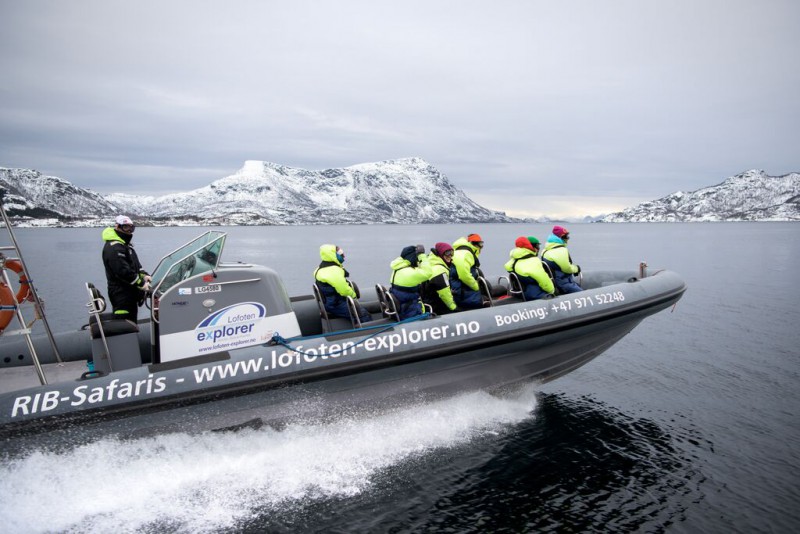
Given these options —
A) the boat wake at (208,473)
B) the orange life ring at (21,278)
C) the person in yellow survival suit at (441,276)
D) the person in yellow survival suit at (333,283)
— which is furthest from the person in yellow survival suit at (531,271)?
the orange life ring at (21,278)

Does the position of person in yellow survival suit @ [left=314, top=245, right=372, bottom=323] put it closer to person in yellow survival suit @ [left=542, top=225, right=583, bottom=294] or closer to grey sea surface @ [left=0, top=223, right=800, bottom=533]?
grey sea surface @ [left=0, top=223, right=800, bottom=533]

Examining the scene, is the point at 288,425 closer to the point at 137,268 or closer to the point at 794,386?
the point at 137,268

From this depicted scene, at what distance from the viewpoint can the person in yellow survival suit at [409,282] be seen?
230 inches

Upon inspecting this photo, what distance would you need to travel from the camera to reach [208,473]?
15.0ft

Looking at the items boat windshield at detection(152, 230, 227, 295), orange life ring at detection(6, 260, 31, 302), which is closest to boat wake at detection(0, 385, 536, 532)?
boat windshield at detection(152, 230, 227, 295)

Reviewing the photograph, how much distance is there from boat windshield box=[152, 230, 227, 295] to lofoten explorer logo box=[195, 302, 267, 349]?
0.46 meters

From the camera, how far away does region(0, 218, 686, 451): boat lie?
14.0ft

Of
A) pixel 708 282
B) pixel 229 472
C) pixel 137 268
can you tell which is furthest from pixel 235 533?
pixel 708 282

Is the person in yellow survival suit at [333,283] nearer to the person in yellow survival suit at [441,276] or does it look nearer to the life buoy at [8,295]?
the person in yellow survival suit at [441,276]

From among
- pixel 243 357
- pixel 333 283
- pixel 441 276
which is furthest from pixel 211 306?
pixel 441 276

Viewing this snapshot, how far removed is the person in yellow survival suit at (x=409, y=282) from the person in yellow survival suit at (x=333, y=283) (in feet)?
1.73

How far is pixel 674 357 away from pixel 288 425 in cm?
706

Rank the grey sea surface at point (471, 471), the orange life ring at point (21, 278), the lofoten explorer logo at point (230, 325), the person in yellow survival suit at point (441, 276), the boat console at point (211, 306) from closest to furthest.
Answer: the grey sea surface at point (471, 471) → the orange life ring at point (21, 278) → the boat console at point (211, 306) → the lofoten explorer logo at point (230, 325) → the person in yellow survival suit at point (441, 276)

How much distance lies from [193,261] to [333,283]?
147 centimetres
